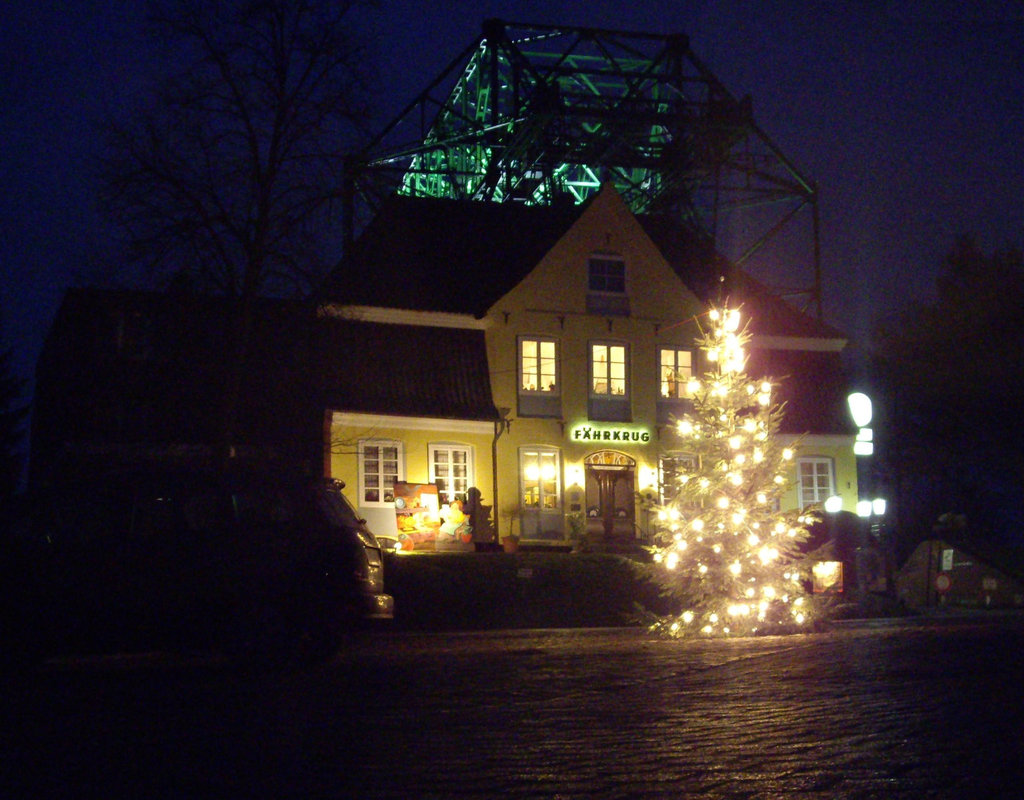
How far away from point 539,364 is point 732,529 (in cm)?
1712

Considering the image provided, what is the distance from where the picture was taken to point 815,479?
121 ft

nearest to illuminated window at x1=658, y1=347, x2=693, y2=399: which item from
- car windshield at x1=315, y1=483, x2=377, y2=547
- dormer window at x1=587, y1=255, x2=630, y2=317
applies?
dormer window at x1=587, y1=255, x2=630, y2=317

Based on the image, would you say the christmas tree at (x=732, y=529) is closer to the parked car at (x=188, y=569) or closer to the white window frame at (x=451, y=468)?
the parked car at (x=188, y=569)

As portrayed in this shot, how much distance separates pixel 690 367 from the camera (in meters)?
35.7

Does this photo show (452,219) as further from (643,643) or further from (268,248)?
(643,643)

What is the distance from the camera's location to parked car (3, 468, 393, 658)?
478 inches

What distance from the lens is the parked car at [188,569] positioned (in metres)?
12.1

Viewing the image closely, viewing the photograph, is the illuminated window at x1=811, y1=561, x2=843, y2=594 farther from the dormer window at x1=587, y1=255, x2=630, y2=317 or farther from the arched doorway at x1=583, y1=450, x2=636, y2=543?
the dormer window at x1=587, y1=255, x2=630, y2=317

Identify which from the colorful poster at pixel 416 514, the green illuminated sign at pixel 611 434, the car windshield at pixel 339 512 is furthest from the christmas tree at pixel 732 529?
the green illuminated sign at pixel 611 434

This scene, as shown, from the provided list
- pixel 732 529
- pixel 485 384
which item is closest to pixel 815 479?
pixel 485 384

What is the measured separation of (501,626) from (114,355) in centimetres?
1403

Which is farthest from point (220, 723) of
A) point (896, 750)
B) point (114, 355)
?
point (114, 355)

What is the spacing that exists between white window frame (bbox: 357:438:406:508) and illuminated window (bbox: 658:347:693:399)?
7.93 meters

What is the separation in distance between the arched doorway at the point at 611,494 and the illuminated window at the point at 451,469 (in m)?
3.46
